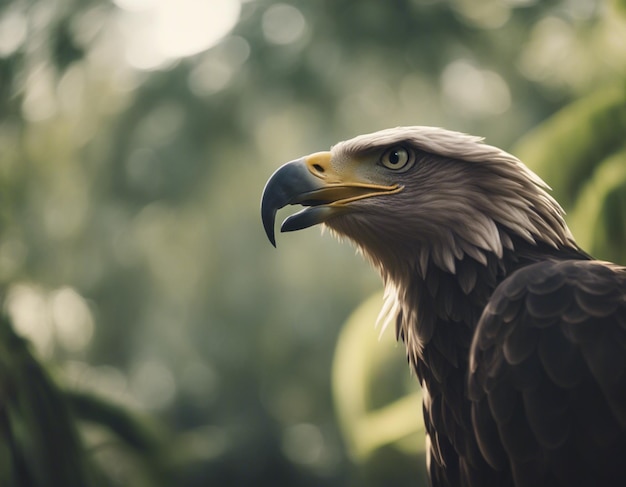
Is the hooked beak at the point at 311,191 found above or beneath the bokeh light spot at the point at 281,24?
beneath

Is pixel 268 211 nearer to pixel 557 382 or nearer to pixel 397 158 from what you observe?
pixel 397 158

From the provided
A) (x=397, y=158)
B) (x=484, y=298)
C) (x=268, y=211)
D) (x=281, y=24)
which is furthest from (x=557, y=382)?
(x=281, y=24)

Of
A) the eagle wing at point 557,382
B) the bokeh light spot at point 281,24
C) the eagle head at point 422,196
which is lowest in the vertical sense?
the eagle wing at point 557,382

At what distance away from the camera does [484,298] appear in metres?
1.97

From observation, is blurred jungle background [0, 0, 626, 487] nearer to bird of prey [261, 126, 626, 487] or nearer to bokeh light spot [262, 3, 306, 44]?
bokeh light spot [262, 3, 306, 44]

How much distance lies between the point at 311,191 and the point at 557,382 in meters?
0.80

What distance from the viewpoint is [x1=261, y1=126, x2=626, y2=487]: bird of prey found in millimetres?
1695

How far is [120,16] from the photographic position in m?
5.36

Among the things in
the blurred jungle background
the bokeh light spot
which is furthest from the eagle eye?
the bokeh light spot

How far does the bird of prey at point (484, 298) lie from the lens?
66.7 inches

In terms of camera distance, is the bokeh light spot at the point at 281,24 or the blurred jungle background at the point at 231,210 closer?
the blurred jungle background at the point at 231,210

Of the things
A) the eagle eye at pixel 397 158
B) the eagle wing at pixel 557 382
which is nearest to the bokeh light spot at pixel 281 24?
the eagle eye at pixel 397 158

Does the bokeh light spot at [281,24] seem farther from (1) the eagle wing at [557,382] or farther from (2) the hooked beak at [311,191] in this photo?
(1) the eagle wing at [557,382]

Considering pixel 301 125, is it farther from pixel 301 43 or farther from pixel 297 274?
pixel 297 274
